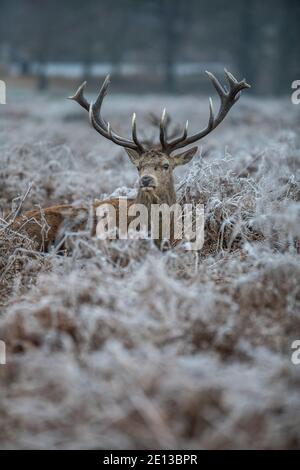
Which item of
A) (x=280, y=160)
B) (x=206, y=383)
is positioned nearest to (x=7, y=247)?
(x=206, y=383)

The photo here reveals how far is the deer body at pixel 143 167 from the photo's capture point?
17.9 feet

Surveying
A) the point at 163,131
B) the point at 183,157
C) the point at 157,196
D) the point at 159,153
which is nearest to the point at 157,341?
the point at 157,196

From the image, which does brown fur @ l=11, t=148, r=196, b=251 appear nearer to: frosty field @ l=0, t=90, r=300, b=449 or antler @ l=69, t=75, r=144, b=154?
antler @ l=69, t=75, r=144, b=154

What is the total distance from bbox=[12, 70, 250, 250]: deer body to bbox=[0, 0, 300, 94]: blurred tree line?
31.1 m

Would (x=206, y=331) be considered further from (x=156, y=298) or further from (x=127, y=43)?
(x=127, y=43)

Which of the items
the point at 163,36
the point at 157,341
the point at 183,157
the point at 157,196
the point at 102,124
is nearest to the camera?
the point at 157,341

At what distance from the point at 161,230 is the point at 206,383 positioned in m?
2.59

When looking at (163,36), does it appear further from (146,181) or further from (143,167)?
(146,181)

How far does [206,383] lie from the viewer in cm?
301

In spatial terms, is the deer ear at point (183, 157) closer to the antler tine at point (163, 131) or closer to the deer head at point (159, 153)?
the deer head at point (159, 153)

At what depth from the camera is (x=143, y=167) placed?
553 centimetres

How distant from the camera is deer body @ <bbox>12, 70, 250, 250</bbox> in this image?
5449 millimetres

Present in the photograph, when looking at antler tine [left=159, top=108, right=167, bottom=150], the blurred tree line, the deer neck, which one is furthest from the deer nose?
the blurred tree line

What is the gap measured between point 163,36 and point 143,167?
35565mm
